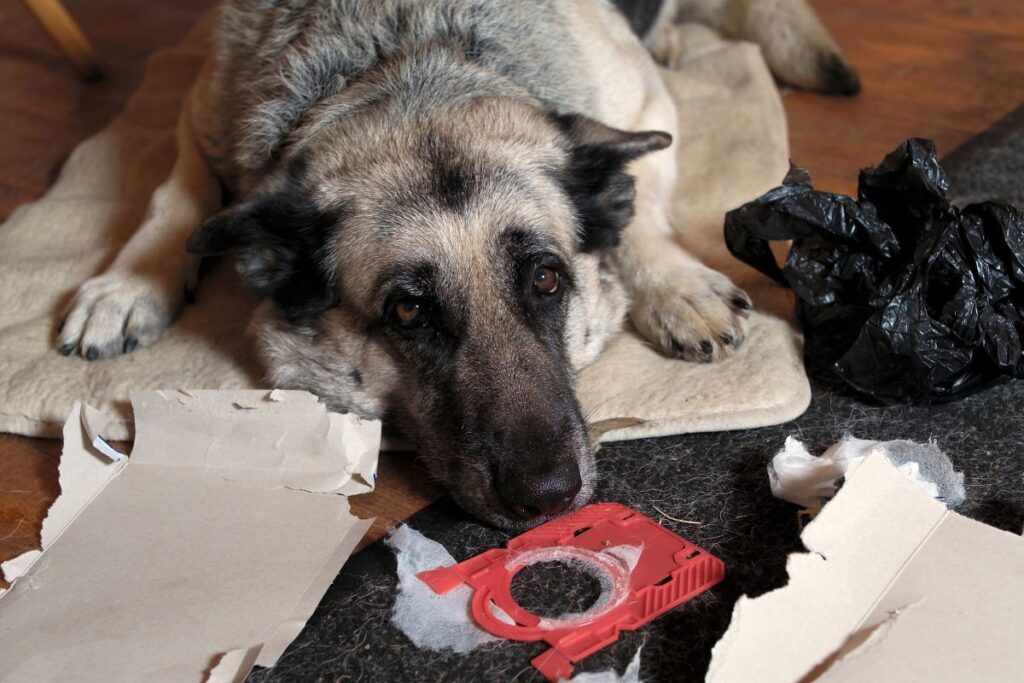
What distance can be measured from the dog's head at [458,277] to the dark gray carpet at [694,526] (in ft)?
0.61

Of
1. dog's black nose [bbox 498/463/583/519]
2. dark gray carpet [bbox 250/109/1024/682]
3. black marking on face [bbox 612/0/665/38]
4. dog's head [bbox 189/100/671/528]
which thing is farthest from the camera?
black marking on face [bbox 612/0/665/38]

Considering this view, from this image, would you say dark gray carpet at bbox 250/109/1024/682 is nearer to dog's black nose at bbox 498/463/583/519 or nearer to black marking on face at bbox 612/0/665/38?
dog's black nose at bbox 498/463/583/519

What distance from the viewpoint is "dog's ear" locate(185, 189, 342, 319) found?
86.7 inches

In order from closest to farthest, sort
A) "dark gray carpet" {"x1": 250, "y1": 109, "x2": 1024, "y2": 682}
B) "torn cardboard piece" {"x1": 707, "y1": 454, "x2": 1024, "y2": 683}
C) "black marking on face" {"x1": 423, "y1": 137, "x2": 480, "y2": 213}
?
"torn cardboard piece" {"x1": 707, "y1": 454, "x2": 1024, "y2": 683}
"dark gray carpet" {"x1": 250, "y1": 109, "x2": 1024, "y2": 682}
"black marking on face" {"x1": 423, "y1": 137, "x2": 480, "y2": 213}

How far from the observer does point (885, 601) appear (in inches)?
64.2

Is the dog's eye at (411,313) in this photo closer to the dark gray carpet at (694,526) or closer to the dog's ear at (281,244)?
the dog's ear at (281,244)

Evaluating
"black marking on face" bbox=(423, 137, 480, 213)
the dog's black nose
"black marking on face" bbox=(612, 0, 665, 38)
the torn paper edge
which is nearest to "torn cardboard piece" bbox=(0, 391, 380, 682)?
the torn paper edge

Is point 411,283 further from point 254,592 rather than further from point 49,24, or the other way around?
point 49,24

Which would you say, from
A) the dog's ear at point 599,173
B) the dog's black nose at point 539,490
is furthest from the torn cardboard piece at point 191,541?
the dog's ear at point 599,173

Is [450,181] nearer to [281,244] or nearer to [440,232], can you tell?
[440,232]

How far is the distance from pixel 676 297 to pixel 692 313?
0.06m

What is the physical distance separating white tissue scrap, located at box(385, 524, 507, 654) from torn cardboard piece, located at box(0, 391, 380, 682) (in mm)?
112

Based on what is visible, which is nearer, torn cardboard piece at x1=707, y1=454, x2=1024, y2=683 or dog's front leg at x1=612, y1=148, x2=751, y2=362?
torn cardboard piece at x1=707, y1=454, x2=1024, y2=683

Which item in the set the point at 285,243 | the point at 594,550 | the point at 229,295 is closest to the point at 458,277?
the point at 285,243
